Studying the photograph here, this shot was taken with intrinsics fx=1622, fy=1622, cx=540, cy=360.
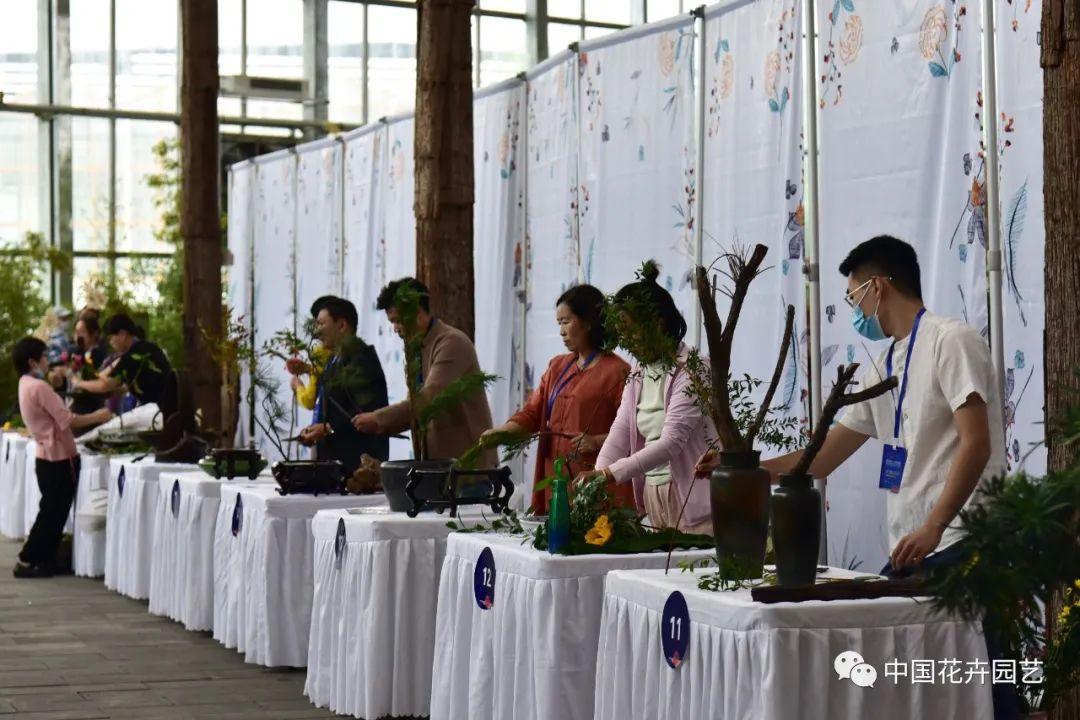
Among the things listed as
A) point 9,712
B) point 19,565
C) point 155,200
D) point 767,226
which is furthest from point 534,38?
point 9,712

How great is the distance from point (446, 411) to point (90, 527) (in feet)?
12.3

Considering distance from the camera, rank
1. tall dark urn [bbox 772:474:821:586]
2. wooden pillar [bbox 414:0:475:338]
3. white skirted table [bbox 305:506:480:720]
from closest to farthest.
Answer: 1. tall dark urn [bbox 772:474:821:586]
2. white skirted table [bbox 305:506:480:720]
3. wooden pillar [bbox 414:0:475:338]

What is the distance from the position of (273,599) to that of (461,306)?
1.76 meters

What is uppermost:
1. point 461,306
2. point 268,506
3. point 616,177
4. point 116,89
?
point 116,89

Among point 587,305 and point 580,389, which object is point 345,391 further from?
point 587,305

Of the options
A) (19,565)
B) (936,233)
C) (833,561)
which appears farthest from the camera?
(19,565)

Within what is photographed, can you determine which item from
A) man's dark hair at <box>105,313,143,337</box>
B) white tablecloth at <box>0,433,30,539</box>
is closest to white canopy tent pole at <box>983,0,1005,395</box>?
man's dark hair at <box>105,313,143,337</box>

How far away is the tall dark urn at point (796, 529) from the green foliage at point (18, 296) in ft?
34.7

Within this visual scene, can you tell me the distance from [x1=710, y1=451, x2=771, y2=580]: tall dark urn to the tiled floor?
7.01 ft

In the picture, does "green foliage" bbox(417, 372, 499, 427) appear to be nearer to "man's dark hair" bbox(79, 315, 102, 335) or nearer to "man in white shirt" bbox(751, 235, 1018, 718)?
"man in white shirt" bbox(751, 235, 1018, 718)

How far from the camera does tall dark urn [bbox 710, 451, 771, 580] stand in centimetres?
313

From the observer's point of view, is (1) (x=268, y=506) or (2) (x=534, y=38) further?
(2) (x=534, y=38)

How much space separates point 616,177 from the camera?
652 cm

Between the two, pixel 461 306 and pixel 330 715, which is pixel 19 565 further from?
pixel 330 715
